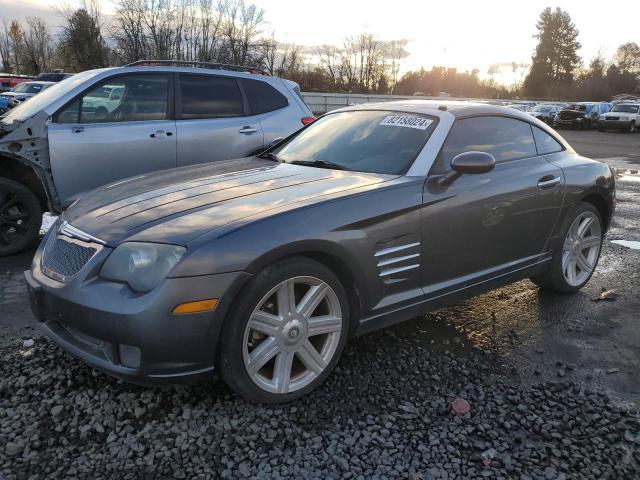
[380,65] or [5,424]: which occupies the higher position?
[380,65]

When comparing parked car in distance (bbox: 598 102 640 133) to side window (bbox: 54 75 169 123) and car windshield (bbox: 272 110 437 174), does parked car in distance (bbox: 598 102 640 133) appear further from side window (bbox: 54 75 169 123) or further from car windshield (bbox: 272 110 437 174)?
car windshield (bbox: 272 110 437 174)

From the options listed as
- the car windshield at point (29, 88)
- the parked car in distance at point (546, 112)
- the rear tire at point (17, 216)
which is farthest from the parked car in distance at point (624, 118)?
the rear tire at point (17, 216)

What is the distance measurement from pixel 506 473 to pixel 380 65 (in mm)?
65750

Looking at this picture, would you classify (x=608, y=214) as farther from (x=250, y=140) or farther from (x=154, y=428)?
(x=154, y=428)

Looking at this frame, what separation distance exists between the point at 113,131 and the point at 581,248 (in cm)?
450

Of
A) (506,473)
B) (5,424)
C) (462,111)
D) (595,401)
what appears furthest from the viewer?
(462,111)

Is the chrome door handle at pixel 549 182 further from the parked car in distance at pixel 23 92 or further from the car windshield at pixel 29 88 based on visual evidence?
the car windshield at pixel 29 88

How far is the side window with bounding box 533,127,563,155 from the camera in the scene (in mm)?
4250

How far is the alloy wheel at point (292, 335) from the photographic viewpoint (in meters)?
2.70

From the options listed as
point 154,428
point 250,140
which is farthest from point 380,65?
point 154,428

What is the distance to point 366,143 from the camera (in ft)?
12.3

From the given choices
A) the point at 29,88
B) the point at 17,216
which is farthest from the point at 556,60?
the point at 17,216

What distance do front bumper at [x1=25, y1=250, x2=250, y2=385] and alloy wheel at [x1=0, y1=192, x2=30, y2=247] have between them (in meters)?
3.12

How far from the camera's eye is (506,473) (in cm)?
236
